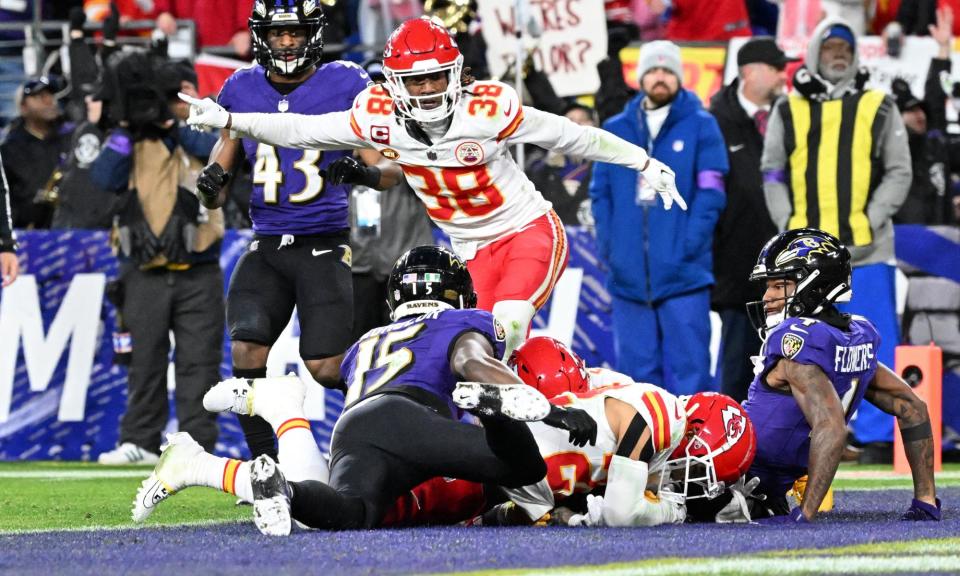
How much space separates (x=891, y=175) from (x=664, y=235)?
1.23m

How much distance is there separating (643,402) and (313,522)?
1.19 m

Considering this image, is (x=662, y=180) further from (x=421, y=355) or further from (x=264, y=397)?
(x=264, y=397)

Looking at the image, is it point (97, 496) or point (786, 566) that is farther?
point (97, 496)

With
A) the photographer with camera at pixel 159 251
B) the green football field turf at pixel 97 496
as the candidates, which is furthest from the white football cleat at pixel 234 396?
the photographer with camera at pixel 159 251

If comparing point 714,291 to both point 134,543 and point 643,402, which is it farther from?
point 134,543

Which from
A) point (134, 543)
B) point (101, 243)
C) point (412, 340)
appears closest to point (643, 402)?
point (412, 340)

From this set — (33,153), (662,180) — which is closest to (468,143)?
(662,180)

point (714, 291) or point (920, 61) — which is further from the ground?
point (920, 61)

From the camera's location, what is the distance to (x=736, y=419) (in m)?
5.78

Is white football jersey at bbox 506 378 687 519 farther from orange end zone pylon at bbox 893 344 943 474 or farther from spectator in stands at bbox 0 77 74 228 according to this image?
spectator in stands at bbox 0 77 74 228

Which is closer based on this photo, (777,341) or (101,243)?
(777,341)

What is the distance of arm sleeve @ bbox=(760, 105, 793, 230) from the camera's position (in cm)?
891

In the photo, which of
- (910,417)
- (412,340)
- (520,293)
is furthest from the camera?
(520,293)

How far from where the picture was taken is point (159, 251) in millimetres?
9492
